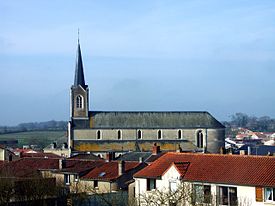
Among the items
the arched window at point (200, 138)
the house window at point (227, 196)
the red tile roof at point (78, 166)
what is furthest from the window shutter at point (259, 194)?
the arched window at point (200, 138)

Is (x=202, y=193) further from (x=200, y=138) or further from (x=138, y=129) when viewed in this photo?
(x=200, y=138)

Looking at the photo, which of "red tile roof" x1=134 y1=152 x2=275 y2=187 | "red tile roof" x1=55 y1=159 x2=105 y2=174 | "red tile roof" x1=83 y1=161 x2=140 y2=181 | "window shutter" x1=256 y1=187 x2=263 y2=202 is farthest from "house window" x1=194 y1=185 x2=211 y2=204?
"red tile roof" x1=55 y1=159 x2=105 y2=174

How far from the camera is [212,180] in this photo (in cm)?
3097

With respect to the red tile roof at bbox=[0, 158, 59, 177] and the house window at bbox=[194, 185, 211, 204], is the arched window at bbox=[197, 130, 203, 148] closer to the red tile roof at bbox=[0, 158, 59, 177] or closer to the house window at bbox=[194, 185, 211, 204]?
the red tile roof at bbox=[0, 158, 59, 177]

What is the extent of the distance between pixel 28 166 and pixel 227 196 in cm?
2721

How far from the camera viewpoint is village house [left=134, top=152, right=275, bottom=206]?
29.2m

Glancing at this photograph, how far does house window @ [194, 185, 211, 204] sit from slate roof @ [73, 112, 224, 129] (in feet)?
200

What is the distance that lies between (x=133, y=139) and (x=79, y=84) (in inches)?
499

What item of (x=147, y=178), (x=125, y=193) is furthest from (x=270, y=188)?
(x=125, y=193)

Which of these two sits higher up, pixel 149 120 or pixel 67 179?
pixel 149 120

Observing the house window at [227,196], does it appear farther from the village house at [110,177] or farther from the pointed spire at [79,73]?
the pointed spire at [79,73]

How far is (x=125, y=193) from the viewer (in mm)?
40219

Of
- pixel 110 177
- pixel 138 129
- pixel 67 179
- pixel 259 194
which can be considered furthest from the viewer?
pixel 138 129

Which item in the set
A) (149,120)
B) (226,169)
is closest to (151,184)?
(226,169)
